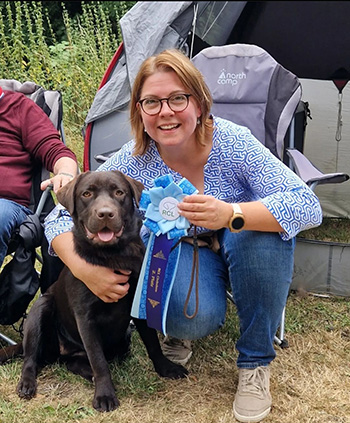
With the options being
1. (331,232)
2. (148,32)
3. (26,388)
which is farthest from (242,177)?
(331,232)

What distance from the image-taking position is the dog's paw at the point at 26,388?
6.75ft

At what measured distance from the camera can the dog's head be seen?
1.86m

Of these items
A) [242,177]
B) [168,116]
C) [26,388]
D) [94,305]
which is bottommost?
[26,388]

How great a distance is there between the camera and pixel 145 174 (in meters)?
2.07

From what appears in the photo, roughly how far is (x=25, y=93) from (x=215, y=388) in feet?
5.87

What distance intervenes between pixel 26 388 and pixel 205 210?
103 cm

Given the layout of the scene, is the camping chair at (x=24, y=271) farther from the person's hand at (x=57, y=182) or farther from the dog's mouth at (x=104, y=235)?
the dog's mouth at (x=104, y=235)

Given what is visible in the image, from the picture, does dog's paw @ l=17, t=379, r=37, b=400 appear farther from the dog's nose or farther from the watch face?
the watch face

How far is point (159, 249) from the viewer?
1.89 m

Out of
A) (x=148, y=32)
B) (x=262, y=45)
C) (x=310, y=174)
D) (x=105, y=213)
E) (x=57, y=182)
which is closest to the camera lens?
(x=105, y=213)

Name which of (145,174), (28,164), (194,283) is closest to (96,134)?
(28,164)

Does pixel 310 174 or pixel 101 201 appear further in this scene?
pixel 310 174

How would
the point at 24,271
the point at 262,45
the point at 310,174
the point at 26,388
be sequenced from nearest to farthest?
the point at 26,388, the point at 24,271, the point at 310,174, the point at 262,45

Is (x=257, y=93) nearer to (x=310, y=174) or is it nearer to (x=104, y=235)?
(x=310, y=174)
